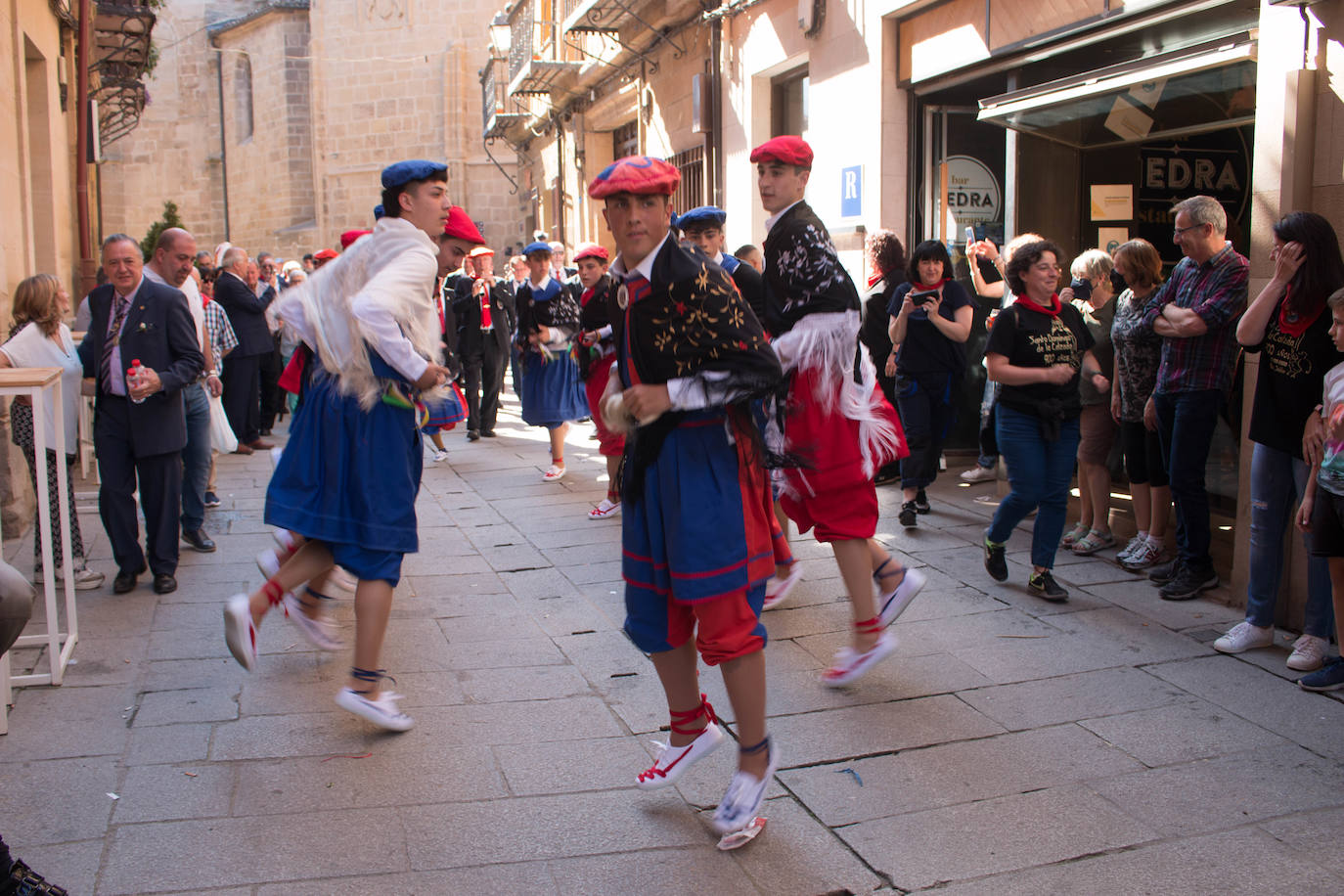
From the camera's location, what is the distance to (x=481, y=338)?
12.3m

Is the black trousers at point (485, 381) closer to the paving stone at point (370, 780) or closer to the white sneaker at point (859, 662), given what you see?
the white sneaker at point (859, 662)

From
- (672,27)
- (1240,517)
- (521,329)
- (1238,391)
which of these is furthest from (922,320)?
(672,27)

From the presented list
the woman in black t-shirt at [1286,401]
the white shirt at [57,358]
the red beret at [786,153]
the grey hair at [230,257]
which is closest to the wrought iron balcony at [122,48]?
the grey hair at [230,257]

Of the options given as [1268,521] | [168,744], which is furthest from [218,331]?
[1268,521]

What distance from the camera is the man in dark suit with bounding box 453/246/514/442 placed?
39.9 feet

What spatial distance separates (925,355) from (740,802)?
175 inches

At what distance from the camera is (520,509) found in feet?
26.6

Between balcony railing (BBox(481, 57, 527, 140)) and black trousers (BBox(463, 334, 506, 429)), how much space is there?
12739 mm

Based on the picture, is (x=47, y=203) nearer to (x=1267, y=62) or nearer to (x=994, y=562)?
(x=994, y=562)

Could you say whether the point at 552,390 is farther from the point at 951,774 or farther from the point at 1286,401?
the point at 951,774

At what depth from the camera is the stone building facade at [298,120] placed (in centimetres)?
2984

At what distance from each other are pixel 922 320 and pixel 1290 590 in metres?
2.75

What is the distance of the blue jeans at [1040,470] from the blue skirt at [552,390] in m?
4.46

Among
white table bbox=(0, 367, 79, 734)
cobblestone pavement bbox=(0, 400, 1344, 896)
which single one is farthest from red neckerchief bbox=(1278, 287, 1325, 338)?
white table bbox=(0, 367, 79, 734)
